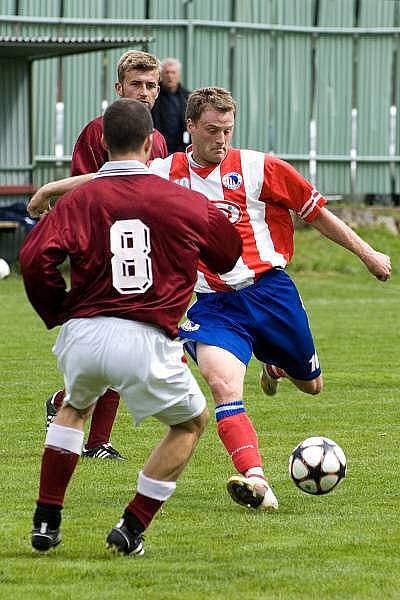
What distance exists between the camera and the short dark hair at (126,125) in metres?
5.87

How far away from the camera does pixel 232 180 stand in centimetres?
771

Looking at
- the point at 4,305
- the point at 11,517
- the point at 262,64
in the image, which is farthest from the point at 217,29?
the point at 11,517

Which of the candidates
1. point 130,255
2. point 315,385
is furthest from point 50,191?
point 315,385

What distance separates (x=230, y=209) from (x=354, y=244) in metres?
0.65

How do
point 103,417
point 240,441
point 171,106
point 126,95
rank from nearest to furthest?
point 240,441 < point 126,95 < point 103,417 < point 171,106

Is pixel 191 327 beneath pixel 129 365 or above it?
beneath

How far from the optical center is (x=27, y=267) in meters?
5.84

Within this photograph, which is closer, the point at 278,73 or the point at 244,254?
the point at 244,254

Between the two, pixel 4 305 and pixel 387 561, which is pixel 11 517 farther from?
pixel 4 305

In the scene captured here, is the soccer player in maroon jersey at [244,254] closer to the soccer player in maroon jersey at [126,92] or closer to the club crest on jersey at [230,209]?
the club crest on jersey at [230,209]

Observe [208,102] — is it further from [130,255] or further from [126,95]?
[130,255]

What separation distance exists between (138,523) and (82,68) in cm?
1931

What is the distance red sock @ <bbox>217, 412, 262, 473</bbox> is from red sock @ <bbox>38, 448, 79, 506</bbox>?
135 cm

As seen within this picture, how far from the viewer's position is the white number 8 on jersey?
5.81 metres
